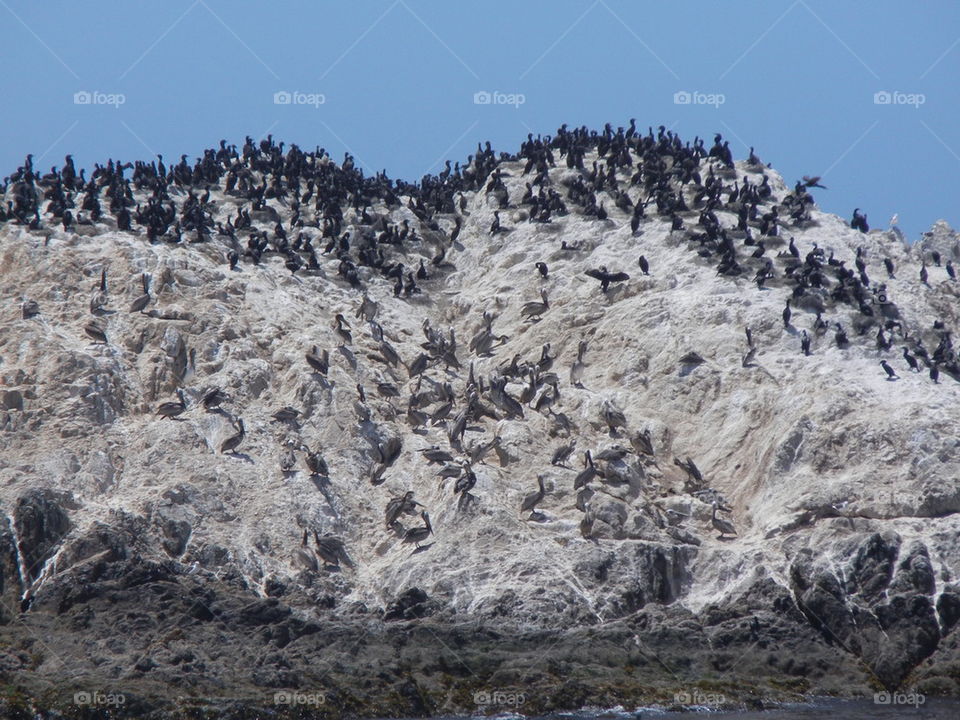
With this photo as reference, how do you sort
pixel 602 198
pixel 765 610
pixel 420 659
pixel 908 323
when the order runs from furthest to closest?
pixel 602 198, pixel 908 323, pixel 765 610, pixel 420 659

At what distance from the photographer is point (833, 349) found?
32125 millimetres

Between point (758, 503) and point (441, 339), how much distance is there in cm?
1042

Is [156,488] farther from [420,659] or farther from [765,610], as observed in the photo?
[765,610]

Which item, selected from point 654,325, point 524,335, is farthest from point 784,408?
point 524,335

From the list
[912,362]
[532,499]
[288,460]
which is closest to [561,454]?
[532,499]

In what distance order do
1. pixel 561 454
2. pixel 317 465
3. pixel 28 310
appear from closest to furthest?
pixel 317 465 < pixel 561 454 < pixel 28 310

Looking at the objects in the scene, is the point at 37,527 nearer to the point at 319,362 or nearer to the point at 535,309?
the point at 319,362

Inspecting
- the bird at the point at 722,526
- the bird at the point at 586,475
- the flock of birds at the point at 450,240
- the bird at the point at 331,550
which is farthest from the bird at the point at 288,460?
the bird at the point at 722,526

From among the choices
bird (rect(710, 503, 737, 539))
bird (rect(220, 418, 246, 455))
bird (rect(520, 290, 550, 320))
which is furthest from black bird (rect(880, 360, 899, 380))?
bird (rect(220, 418, 246, 455))

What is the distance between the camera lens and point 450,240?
139 feet

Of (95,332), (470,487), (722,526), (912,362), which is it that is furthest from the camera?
(95,332)

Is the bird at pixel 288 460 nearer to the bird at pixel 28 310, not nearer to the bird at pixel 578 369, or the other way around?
the bird at pixel 578 369

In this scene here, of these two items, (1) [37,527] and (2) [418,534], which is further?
(2) [418,534]

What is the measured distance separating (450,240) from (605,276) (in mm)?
7538
